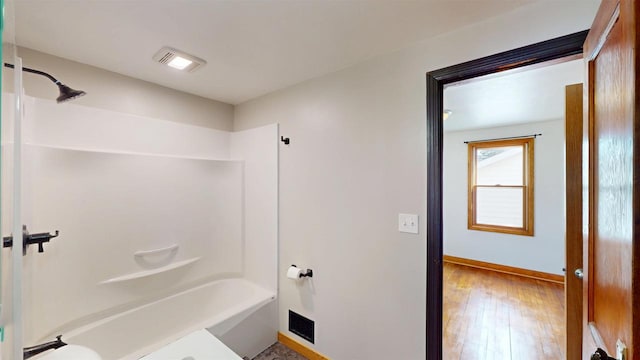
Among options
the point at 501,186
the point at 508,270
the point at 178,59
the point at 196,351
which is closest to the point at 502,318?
the point at 508,270

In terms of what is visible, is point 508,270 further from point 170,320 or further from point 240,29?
point 240,29

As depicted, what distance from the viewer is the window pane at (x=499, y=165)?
3963 mm

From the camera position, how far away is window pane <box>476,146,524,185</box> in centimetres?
396

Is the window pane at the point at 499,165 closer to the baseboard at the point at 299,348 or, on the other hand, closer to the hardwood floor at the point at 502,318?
the hardwood floor at the point at 502,318

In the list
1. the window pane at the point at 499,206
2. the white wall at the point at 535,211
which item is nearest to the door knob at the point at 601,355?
the white wall at the point at 535,211

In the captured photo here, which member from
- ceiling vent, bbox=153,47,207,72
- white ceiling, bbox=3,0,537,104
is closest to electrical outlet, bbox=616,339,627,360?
white ceiling, bbox=3,0,537,104

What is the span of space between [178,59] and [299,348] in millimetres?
2464

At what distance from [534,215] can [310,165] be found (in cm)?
371

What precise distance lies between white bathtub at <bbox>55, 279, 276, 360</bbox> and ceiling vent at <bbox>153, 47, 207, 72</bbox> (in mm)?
1911

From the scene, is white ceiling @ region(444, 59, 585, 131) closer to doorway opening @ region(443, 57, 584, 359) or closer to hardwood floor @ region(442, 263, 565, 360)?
doorway opening @ region(443, 57, 584, 359)

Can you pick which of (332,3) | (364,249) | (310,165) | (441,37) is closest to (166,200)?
(310,165)

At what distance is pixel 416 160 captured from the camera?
1.58 metres

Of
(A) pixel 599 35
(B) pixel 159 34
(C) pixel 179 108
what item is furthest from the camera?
(C) pixel 179 108

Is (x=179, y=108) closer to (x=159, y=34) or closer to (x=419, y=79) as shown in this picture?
(x=159, y=34)
